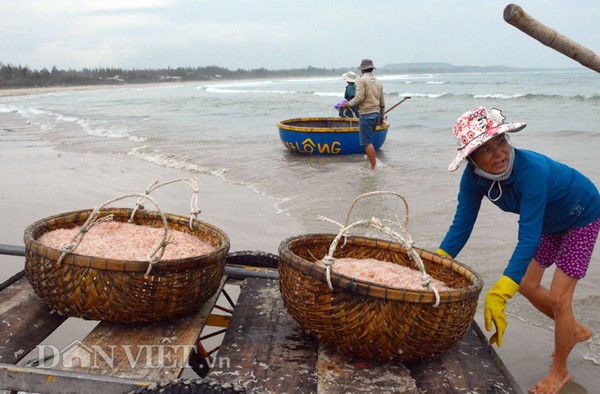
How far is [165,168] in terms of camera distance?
969 centimetres

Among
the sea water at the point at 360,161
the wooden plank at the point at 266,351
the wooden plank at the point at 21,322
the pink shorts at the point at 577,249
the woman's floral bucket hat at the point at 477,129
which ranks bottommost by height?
the sea water at the point at 360,161

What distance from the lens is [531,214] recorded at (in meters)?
2.41

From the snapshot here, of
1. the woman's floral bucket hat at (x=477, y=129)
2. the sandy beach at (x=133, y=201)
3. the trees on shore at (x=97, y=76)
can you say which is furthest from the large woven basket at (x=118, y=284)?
the trees on shore at (x=97, y=76)

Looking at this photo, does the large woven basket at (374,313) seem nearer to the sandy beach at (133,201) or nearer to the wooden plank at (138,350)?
the wooden plank at (138,350)

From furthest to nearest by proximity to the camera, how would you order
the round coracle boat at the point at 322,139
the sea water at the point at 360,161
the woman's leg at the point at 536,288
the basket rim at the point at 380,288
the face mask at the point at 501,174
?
the round coracle boat at the point at 322,139 < the sea water at the point at 360,161 < the woman's leg at the point at 536,288 < the face mask at the point at 501,174 < the basket rim at the point at 380,288

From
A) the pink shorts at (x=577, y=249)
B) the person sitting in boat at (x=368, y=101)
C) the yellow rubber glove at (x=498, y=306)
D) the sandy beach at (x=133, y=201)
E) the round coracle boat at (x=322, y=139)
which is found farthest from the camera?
the round coracle boat at (x=322, y=139)

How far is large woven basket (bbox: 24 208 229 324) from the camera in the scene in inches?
87.0

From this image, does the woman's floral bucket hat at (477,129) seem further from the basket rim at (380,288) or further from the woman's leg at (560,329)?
the woman's leg at (560,329)

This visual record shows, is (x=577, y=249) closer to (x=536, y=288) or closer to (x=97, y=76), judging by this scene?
(x=536, y=288)

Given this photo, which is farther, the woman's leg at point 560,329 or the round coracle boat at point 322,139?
the round coracle boat at point 322,139

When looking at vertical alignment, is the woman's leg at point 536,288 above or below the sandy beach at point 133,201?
above

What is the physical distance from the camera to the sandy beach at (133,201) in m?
3.34

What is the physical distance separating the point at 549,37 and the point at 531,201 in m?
0.72

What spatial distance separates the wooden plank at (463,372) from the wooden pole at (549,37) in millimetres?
1331
